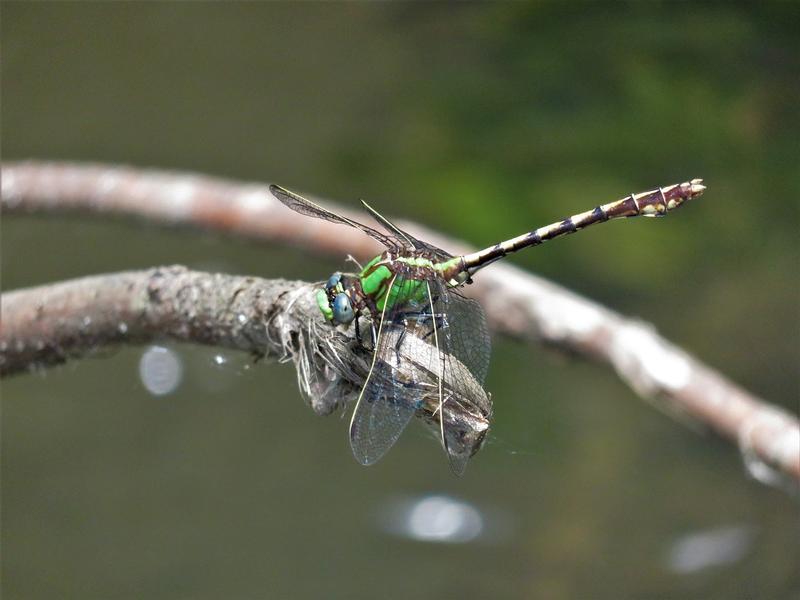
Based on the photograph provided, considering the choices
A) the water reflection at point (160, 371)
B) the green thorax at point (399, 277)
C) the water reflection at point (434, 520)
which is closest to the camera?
the green thorax at point (399, 277)

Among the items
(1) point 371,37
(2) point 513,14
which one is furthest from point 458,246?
(1) point 371,37

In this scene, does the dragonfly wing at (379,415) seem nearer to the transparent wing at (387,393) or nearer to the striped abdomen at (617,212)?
the transparent wing at (387,393)

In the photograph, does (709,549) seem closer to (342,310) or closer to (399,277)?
(399,277)

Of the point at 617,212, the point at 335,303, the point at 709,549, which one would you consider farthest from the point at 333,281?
the point at 709,549

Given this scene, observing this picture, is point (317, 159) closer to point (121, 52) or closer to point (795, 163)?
point (121, 52)

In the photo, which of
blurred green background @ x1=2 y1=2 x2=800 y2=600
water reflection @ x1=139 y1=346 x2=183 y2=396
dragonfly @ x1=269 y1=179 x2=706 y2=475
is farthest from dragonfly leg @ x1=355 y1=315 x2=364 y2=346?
water reflection @ x1=139 y1=346 x2=183 y2=396

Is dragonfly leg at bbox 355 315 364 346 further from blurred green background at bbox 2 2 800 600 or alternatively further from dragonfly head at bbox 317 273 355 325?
blurred green background at bbox 2 2 800 600

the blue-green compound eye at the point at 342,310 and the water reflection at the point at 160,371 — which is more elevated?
the water reflection at the point at 160,371

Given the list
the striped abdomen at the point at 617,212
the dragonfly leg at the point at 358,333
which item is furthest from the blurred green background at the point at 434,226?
the dragonfly leg at the point at 358,333
